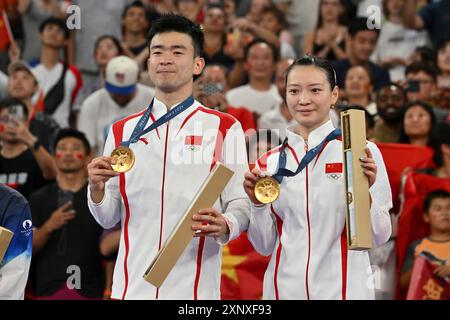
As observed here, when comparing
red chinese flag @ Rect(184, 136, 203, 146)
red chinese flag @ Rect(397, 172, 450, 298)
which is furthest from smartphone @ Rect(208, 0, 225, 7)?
red chinese flag @ Rect(184, 136, 203, 146)

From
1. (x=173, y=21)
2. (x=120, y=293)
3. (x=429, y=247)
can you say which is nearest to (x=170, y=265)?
(x=120, y=293)

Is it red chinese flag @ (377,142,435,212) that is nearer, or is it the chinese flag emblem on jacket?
the chinese flag emblem on jacket

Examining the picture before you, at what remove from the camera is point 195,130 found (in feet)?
17.5

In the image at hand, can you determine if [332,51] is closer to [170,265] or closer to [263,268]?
[263,268]

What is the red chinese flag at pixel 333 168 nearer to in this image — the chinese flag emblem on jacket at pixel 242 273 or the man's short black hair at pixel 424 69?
the chinese flag emblem on jacket at pixel 242 273

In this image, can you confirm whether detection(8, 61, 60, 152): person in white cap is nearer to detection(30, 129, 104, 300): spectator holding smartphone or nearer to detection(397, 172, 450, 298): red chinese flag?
detection(30, 129, 104, 300): spectator holding smartphone

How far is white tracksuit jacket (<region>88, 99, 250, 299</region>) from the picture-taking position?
5.17 meters

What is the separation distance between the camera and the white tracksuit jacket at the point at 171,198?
517 centimetres

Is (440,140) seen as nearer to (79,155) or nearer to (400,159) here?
(400,159)

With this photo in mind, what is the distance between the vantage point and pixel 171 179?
5.23 m

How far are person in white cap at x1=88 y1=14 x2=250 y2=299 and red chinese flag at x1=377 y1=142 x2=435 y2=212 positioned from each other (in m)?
2.82

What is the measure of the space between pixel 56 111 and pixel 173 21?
15.9ft

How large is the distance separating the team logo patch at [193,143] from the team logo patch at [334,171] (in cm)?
61

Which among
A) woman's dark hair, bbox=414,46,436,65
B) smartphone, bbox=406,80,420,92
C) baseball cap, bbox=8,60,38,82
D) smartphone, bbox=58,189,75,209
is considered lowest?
smartphone, bbox=58,189,75,209
